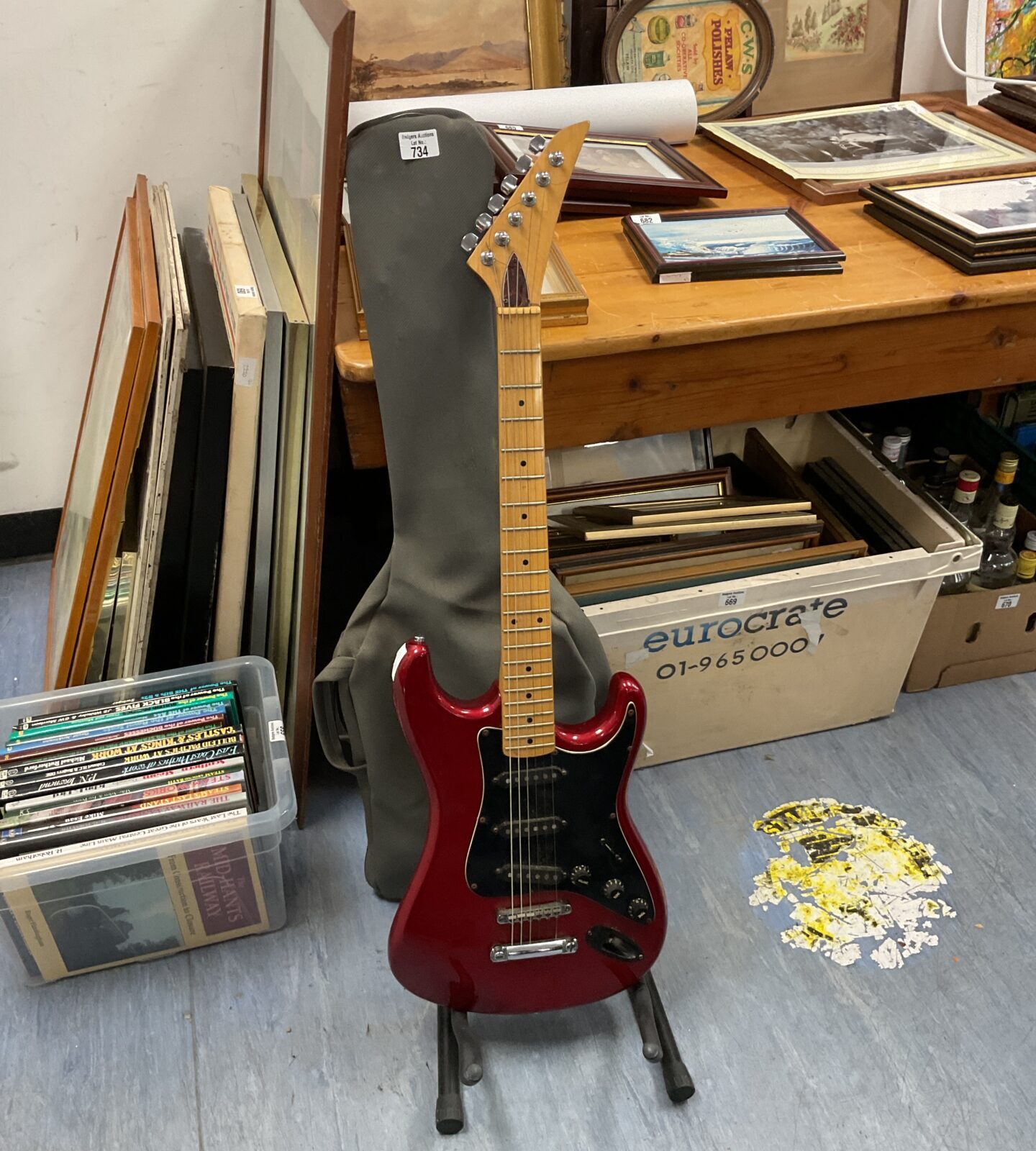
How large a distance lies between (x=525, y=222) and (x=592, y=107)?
2.36ft

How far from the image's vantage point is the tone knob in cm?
110

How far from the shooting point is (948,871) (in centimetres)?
138

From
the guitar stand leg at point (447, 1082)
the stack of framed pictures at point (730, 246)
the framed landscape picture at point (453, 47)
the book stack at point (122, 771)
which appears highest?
the framed landscape picture at point (453, 47)

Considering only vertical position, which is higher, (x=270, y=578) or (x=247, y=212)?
(x=247, y=212)

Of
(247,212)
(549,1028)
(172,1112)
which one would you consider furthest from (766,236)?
(172,1112)

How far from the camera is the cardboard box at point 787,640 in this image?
1.37 meters

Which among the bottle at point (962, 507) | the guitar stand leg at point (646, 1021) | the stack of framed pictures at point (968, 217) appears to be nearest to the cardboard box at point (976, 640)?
the bottle at point (962, 507)

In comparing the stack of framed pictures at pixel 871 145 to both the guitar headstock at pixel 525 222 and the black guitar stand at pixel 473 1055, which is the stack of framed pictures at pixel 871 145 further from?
the black guitar stand at pixel 473 1055

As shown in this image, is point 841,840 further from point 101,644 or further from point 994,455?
point 101,644

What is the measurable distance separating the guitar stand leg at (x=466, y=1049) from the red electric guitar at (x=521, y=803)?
2 centimetres

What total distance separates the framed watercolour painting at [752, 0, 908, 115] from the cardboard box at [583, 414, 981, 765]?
0.68m

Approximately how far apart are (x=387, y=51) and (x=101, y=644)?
100 centimetres

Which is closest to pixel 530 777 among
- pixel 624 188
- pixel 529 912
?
pixel 529 912

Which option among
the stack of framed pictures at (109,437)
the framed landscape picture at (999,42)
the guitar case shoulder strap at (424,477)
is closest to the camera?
the guitar case shoulder strap at (424,477)
